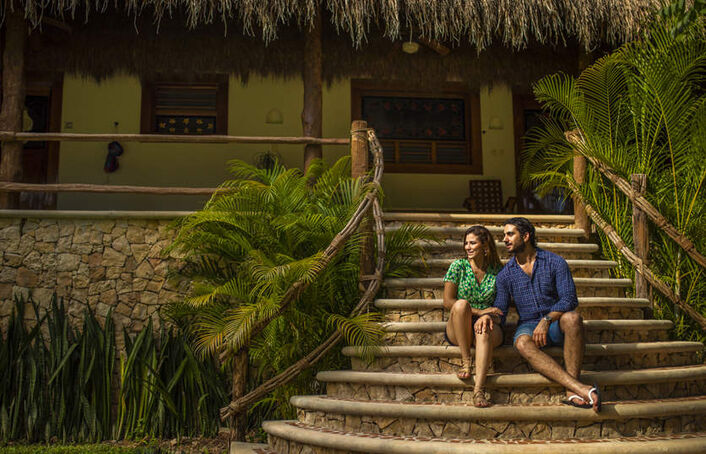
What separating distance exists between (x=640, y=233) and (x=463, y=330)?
2.21 m

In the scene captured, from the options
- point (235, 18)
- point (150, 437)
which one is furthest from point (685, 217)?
point (235, 18)

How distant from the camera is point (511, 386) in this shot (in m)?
4.15

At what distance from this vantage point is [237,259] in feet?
18.3

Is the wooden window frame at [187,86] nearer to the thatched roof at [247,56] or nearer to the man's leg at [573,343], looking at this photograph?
the thatched roof at [247,56]

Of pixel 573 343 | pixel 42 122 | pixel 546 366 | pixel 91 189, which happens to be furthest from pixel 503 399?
pixel 42 122

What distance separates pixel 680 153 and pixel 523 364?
274cm

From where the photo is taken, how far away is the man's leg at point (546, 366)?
4012 millimetres

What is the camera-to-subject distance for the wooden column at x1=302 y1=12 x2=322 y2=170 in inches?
270

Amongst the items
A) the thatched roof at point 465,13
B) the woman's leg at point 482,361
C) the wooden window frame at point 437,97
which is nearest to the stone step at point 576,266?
the woman's leg at point 482,361

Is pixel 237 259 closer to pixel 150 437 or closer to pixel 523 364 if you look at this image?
pixel 150 437

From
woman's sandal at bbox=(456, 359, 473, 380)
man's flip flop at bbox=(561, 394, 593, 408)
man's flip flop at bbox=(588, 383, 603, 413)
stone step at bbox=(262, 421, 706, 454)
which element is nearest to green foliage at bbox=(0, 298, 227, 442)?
stone step at bbox=(262, 421, 706, 454)

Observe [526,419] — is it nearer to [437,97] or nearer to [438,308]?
[438,308]

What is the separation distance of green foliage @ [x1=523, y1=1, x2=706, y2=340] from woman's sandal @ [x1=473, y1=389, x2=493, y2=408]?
2.12 m

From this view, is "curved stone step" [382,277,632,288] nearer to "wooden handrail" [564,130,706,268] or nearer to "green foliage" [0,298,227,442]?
"wooden handrail" [564,130,706,268]
